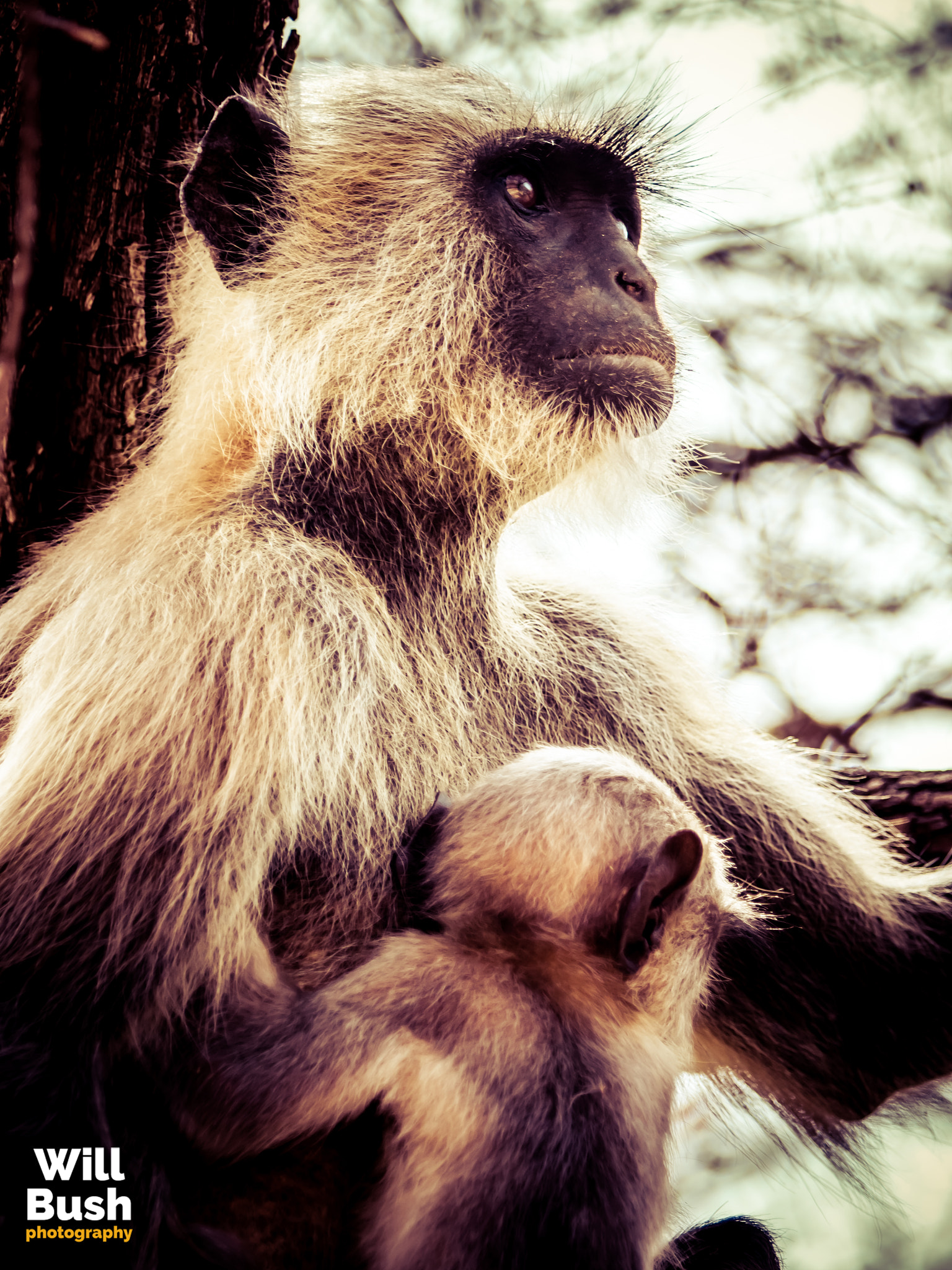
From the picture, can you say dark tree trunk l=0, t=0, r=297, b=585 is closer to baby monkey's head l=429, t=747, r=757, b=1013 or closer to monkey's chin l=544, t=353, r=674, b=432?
monkey's chin l=544, t=353, r=674, b=432

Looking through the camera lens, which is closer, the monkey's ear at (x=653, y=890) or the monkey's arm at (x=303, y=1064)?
the monkey's arm at (x=303, y=1064)

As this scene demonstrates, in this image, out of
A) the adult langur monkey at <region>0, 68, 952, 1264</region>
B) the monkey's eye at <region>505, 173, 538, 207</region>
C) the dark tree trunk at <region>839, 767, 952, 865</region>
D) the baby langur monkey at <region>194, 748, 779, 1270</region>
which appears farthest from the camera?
the dark tree trunk at <region>839, 767, 952, 865</region>

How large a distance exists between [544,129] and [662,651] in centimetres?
119

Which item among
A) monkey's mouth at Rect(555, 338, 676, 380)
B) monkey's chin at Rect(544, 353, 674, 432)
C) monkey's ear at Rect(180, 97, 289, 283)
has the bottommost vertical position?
monkey's chin at Rect(544, 353, 674, 432)

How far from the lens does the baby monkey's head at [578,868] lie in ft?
5.49

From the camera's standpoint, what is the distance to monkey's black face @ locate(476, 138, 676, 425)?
2.06 meters

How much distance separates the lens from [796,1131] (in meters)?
2.43

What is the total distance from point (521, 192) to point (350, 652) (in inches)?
42.4

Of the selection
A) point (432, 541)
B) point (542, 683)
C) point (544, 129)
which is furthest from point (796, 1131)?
point (544, 129)

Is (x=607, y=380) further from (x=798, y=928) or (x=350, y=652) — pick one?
(x=798, y=928)

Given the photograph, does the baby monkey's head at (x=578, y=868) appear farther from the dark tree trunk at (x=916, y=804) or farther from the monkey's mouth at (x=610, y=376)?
the dark tree trunk at (x=916, y=804)

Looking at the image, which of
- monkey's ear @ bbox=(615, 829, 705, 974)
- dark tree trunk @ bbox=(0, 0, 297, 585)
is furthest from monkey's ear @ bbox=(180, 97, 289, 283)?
monkey's ear @ bbox=(615, 829, 705, 974)

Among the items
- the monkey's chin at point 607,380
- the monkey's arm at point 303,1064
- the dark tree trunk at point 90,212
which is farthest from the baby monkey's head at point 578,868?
the dark tree trunk at point 90,212

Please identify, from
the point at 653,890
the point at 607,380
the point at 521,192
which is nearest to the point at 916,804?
the point at 653,890
